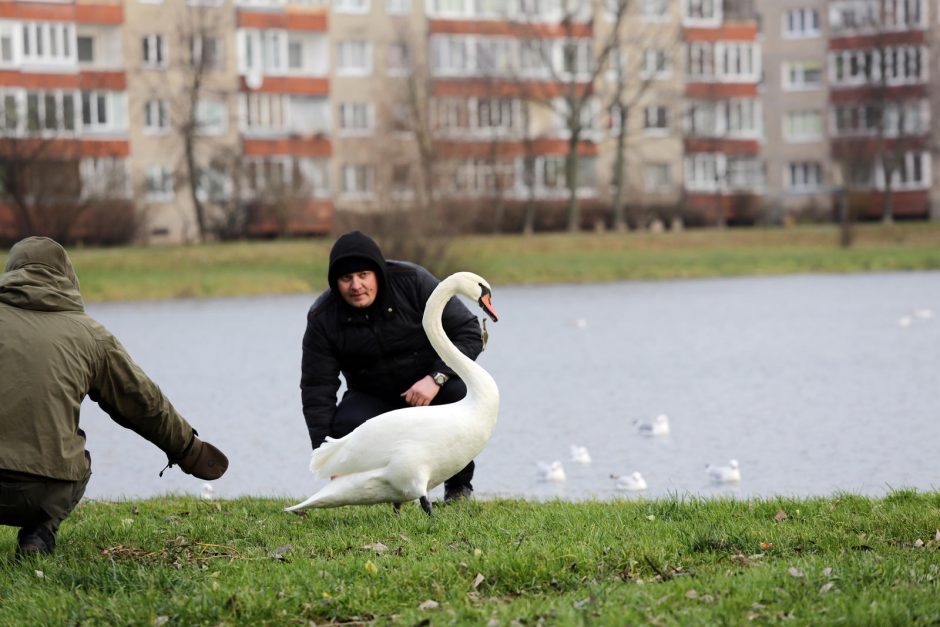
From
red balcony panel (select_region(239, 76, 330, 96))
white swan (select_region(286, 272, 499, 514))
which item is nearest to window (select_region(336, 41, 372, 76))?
red balcony panel (select_region(239, 76, 330, 96))

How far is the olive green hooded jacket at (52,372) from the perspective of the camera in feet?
21.8

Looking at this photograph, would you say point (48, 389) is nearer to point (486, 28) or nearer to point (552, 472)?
point (552, 472)

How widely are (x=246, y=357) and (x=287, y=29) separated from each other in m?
43.1

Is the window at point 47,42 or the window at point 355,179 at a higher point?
the window at point 47,42

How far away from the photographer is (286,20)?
6391cm

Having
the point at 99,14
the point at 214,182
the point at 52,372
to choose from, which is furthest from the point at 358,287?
the point at 99,14

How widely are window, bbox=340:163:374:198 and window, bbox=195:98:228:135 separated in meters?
5.74

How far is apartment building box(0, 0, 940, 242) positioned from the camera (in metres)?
57.9

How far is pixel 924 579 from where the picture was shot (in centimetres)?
599

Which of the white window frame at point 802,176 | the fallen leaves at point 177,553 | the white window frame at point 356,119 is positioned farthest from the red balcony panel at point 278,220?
the fallen leaves at point 177,553

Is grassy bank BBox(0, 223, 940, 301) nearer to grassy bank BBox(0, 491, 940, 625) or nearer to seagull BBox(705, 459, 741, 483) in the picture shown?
seagull BBox(705, 459, 741, 483)

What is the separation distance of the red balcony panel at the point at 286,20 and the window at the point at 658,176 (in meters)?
17.2

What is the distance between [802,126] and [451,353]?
7309cm

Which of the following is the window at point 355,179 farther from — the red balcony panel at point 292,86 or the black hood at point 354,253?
the black hood at point 354,253
